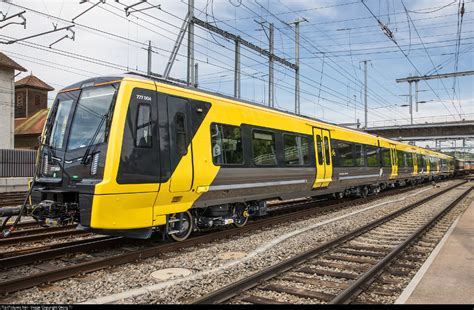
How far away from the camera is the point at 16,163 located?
26922 mm

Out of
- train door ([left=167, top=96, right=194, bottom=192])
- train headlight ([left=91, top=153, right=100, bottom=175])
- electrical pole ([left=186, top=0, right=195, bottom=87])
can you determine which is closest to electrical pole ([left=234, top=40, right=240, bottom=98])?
electrical pole ([left=186, top=0, right=195, bottom=87])

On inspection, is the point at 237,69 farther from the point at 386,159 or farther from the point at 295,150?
the point at 386,159

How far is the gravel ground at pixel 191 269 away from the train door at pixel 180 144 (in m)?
1.38

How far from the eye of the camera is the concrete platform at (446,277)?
5141 mm

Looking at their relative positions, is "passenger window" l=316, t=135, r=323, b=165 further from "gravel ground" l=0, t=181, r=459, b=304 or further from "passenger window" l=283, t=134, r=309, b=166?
"gravel ground" l=0, t=181, r=459, b=304

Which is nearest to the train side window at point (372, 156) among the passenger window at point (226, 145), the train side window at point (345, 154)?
the train side window at point (345, 154)

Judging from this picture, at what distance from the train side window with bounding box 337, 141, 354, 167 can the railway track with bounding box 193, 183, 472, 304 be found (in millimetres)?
6022

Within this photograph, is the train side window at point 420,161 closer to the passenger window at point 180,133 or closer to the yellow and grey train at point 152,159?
the yellow and grey train at point 152,159

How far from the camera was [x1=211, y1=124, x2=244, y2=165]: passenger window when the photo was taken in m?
8.98

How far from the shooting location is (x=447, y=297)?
5184mm

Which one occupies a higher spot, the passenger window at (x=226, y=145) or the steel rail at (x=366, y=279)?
the passenger window at (x=226, y=145)

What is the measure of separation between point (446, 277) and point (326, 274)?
174 centimetres

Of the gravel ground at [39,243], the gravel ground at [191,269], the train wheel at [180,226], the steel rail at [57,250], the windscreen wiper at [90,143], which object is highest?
the windscreen wiper at [90,143]

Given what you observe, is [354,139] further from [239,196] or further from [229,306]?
[229,306]
